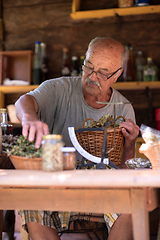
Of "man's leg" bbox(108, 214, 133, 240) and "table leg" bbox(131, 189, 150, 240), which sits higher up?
"table leg" bbox(131, 189, 150, 240)

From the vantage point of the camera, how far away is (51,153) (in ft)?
3.35

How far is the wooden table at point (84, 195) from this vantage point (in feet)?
2.99

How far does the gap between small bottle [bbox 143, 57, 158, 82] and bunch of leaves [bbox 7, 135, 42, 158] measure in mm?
2145

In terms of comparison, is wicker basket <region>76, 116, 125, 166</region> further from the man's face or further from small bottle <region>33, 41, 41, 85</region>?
small bottle <region>33, 41, 41, 85</region>

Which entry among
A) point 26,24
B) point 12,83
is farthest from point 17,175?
point 26,24

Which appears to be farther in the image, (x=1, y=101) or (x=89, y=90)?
(x=1, y=101)

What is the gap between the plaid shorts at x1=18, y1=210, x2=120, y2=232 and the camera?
54.3 inches

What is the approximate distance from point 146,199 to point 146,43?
8.33 feet

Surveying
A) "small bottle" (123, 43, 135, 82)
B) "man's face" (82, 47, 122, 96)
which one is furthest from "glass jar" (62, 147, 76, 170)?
"small bottle" (123, 43, 135, 82)

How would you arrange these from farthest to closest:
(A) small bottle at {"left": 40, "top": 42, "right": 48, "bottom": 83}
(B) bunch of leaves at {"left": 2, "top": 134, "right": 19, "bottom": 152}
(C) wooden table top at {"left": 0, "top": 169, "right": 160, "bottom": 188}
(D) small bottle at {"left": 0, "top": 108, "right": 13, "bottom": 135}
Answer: (A) small bottle at {"left": 40, "top": 42, "right": 48, "bottom": 83} < (D) small bottle at {"left": 0, "top": 108, "right": 13, "bottom": 135} < (B) bunch of leaves at {"left": 2, "top": 134, "right": 19, "bottom": 152} < (C) wooden table top at {"left": 0, "top": 169, "right": 160, "bottom": 188}

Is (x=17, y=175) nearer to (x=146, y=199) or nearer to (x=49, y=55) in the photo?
(x=146, y=199)

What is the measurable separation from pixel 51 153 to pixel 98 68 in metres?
1.03

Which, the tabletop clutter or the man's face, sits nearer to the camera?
the tabletop clutter

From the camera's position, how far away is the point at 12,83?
328cm
